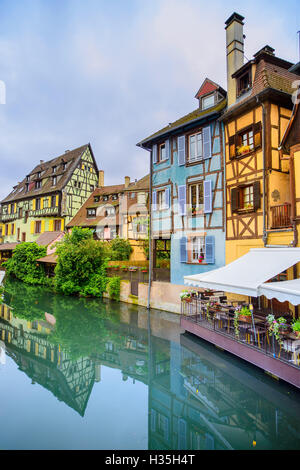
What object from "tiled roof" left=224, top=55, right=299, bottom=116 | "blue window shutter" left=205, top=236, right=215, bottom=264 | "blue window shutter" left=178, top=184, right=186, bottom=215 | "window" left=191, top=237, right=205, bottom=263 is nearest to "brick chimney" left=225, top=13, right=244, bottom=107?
"tiled roof" left=224, top=55, right=299, bottom=116

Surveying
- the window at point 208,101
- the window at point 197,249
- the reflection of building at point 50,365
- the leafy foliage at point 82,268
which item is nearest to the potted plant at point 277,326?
the reflection of building at point 50,365

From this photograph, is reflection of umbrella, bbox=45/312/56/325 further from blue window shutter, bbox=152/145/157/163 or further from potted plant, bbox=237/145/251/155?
potted plant, bbox=237/145/251/155

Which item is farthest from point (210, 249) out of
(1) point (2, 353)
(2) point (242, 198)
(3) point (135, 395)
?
(1) point (2, 353)

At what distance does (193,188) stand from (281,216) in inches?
199

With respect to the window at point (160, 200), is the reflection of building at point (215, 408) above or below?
below

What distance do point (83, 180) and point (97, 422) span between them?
28682mm

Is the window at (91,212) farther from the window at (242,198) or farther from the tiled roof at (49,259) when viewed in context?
the window at (242,198)

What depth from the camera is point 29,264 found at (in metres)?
25.4

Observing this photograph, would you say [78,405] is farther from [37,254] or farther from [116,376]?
[37,254]

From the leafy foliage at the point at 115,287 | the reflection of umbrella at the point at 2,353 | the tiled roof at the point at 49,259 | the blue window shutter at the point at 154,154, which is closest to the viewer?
the reflection of umbrella at the point at 2,353

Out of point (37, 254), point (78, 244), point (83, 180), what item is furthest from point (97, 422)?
point (83, 180)

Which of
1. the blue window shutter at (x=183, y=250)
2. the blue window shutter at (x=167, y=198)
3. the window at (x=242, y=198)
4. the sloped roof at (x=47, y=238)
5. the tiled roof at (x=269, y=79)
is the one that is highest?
the tiled roof at (x=269, y=79)

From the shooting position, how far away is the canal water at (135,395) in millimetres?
4781

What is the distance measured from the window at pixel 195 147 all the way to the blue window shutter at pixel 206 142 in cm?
35
